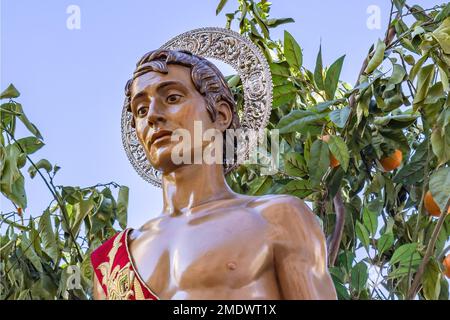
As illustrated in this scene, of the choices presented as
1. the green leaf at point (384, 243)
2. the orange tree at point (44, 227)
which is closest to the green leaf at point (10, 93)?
the orange tree at point (44, 227)

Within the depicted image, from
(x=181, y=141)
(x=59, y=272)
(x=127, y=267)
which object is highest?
(x=181, y=141)

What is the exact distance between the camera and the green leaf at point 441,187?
424 cm

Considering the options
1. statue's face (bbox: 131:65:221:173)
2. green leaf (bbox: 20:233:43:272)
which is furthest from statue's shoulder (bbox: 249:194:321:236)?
green leaf (bbox: 20:233:43:272)

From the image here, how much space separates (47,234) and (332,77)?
1.06m

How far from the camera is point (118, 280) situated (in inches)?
153

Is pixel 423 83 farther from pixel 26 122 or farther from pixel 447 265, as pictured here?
pixel 26 122

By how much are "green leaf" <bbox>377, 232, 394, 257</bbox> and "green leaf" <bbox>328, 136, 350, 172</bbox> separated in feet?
1.19

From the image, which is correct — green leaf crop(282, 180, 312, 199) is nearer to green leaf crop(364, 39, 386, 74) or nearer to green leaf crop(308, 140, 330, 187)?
green leaf crop(308, 140, 330, 187)

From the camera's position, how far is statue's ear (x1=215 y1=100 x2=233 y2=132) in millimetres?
4055

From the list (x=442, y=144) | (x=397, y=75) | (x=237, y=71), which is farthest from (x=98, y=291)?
(x=397, y=75)

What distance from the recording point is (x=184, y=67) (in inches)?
160

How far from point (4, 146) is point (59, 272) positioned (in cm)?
46
